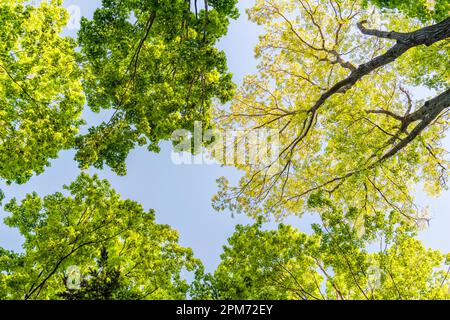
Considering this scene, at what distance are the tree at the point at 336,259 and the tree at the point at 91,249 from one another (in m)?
1.73

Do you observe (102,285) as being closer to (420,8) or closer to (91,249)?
(91,249)

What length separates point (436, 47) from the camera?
1046 centimetres

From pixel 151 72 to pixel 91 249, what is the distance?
535cm

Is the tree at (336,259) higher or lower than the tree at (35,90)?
lower

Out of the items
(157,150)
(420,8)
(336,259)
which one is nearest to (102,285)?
(157,150)

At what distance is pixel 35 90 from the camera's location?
940 centimetres

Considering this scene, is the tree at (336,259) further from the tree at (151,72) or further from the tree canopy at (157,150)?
the tree at (151,72)

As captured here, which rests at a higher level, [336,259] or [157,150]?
[157,150]

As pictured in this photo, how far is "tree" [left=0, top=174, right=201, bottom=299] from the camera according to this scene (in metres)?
8.60

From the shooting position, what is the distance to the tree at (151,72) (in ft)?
21.7

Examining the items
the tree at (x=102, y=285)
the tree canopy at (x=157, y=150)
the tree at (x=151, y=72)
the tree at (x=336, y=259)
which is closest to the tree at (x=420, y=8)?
the tree canopy at (x=157, y=150)

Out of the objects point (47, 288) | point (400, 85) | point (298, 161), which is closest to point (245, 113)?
point (298, 161)

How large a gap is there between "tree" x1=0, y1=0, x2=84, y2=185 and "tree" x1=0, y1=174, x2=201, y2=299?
4.70 ft
